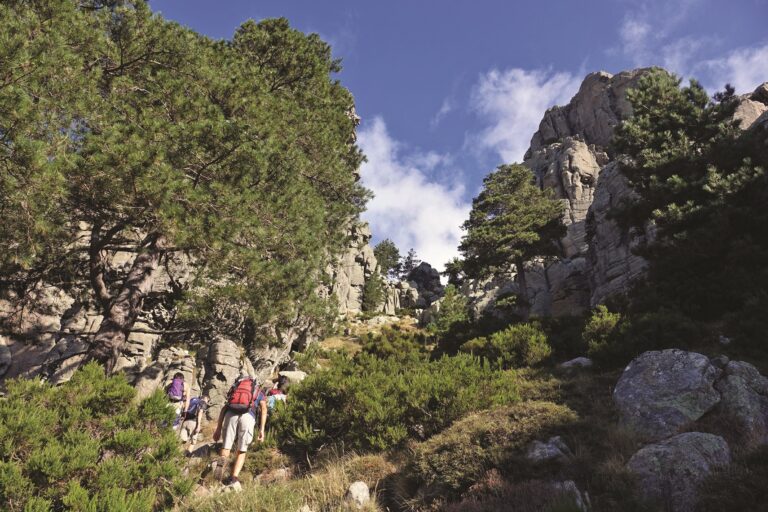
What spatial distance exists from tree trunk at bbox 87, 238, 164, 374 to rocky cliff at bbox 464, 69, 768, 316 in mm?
16217

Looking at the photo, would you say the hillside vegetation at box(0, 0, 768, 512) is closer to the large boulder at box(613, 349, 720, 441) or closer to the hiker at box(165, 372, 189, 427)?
the large boulder at box(613, 349, 720, 441)

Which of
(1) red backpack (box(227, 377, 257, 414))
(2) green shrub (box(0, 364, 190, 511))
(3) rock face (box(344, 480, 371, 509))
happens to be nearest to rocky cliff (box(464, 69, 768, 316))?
(3) rock face (box(344, 480, 371, 509))

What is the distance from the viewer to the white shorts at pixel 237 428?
6.92 meters

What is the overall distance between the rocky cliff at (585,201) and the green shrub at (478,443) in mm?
12085

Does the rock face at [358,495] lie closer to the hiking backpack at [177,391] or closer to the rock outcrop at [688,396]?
the rock outcrop at [688,396]

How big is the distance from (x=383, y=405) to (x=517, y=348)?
5.35m

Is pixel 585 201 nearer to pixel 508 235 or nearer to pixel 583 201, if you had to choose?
pixel 583 201

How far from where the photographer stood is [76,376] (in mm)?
6066

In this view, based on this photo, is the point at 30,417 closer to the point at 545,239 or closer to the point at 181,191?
the point at 181,191

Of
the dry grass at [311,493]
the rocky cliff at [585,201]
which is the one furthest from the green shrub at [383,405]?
the rocky cliff at [585,201]

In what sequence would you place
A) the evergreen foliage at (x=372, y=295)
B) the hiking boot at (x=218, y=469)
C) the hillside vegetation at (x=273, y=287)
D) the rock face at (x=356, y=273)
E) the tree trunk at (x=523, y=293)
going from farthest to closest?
1. the evergreen foliage at (x=372, y=295)
2. the rock face at (x=356, y=273)
3. the tree trunk at (x=523, y=293)
4. the hiking boot at (x=218, y=469)
5. the hillside vegetation at (x=273, y=287)

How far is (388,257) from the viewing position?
2803 inches

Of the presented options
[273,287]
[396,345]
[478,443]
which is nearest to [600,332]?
[478,443]

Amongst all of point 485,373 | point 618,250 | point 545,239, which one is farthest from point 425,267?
point 485,373
